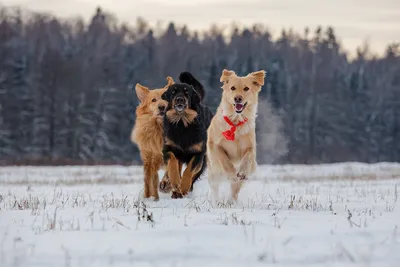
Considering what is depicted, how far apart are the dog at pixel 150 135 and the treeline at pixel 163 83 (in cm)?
3646

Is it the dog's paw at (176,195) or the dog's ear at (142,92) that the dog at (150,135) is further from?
the dog's paw at (176,195)

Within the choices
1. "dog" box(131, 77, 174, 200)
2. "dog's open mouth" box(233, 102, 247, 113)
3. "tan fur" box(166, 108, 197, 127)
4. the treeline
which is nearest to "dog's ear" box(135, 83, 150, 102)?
"dog" box(131, 77, 174, 200)

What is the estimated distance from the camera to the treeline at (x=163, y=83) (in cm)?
5497

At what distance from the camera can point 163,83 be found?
6297 centimetres

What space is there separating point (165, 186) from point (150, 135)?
39.5 inches

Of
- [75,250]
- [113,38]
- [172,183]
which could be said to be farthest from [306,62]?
[75,250]

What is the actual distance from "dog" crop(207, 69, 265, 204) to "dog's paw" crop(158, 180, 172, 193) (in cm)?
127

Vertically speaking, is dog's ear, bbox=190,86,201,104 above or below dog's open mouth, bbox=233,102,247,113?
above

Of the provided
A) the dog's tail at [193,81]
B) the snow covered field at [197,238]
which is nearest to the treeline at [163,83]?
the dog's tail at [193,81]

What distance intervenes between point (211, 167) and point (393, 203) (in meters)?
2.57

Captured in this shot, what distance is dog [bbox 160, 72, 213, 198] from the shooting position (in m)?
10.6

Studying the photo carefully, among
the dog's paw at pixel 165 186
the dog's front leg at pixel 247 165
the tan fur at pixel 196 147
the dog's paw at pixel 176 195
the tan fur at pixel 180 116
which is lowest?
the dog's paw at pixel 176 195

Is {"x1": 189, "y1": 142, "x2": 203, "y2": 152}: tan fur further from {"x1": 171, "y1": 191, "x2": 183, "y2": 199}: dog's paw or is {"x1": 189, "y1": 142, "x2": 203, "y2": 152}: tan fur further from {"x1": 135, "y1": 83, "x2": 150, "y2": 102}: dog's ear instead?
{"x1": 135, "y1": 83, "x2": 150, "y2": 102}: dog's ear

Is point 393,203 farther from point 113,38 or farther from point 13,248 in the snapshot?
point 113,38
